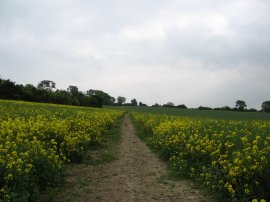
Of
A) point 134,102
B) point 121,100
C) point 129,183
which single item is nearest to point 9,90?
point 129,183

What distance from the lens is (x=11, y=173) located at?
6.52 meters

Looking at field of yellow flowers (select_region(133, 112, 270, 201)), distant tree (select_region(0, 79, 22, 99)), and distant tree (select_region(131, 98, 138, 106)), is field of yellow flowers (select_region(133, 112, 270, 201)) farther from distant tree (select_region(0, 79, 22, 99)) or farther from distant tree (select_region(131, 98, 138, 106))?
distant tree (select_region(131, 98, 138, 106))

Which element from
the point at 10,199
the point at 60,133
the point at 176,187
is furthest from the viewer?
the point at 60,133

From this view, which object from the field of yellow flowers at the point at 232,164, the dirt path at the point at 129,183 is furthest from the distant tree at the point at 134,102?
the field of yellow flowers at the point at 232,164

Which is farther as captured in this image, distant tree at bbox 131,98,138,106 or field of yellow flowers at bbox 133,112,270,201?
distant tree at bbox 131,98,138,106

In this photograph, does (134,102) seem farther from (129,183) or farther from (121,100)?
(129,183)

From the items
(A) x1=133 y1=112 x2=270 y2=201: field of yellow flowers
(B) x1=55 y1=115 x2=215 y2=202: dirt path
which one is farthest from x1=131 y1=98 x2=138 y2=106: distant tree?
(A) x1=133 y1=112 x2=270 y2=201: field of yellow flowers

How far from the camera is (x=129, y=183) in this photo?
9.38 meters

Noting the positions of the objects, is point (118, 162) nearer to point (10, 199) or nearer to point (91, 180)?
point (91, 180)

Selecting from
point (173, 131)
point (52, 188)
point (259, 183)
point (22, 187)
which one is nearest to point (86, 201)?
point (52, 188)

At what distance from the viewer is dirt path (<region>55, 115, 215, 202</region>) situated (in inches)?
323

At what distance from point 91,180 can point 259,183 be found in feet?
14.5

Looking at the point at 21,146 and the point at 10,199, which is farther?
the point at 21,146

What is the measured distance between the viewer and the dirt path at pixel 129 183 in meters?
8.20
